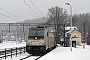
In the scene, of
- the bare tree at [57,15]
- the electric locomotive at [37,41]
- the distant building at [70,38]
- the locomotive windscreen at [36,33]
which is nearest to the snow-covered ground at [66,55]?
the electric locomotive at [37,41]

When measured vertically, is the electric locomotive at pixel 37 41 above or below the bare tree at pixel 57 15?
below

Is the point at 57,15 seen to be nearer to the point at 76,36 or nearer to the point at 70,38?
the point at 76,36

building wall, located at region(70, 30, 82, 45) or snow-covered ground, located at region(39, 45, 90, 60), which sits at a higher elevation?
building wall, located at region(70, 30, 82, 45)

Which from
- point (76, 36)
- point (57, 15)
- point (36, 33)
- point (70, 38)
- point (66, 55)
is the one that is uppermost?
point (57, 15)

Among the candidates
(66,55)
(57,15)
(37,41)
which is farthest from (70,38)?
(57,15)

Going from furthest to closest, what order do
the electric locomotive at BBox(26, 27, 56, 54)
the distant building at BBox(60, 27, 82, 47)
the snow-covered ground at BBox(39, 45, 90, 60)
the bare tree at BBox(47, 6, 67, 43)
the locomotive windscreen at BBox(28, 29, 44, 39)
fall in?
the bare tree at BBox(47, 6, 67, 43) → the distant building at BBox(60, 27, 82, 47) → the locomotive windscreen at BBox(28, 29, 44, 39) → the electric locomotive at BBox(26, 27, 56, 54) → the snow-covered ground at BBox(39, 45, 90, 60)

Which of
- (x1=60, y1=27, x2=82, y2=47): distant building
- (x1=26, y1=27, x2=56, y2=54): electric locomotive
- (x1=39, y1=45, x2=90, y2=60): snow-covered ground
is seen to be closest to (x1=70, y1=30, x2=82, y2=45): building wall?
(x1=60, y1=27, x2=82, y2=47): distant building

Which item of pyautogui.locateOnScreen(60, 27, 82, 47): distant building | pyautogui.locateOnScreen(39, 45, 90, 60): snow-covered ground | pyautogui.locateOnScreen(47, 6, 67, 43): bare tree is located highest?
pyautogui.locateOnScreen(47, 6, 67, 43): bare tree

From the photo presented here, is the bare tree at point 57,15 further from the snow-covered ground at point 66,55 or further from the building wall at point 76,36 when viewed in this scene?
the snow-covered ground at point 66,55

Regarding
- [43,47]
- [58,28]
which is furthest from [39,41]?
[58,28]

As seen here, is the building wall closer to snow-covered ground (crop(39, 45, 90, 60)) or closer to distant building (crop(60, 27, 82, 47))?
distant building (crop(60, 27, 82, 47))

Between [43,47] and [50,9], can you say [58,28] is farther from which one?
[43,47]

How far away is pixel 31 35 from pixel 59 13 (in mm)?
50932

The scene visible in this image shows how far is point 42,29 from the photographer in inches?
1018
